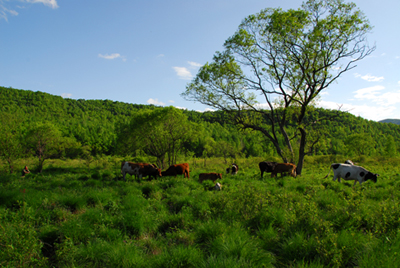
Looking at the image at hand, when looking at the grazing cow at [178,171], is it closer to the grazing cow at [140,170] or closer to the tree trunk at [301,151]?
the grazing cow at [140,170]

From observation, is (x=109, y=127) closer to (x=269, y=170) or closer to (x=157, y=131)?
(x=157, y=131)

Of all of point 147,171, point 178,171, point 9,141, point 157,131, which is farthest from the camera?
point 157,131

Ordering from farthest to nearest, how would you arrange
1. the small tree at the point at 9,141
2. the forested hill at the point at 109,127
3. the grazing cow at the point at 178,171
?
the forested hill at the point at 109,127
the small tree at the point at 9,141
the grazing cow at the point at 178,171

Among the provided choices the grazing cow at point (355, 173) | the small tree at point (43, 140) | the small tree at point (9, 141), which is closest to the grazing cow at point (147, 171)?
the grazing cow at point (355, 173)

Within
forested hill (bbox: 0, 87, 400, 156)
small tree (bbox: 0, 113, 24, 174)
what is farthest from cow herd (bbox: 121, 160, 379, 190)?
forested hill (bbox: 0, 87, 400, 156)

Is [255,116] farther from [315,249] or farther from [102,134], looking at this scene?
[102,134]

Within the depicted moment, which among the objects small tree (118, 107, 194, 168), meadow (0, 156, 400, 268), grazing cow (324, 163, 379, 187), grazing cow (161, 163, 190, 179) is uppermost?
small tree (118, 107, 194, 168)

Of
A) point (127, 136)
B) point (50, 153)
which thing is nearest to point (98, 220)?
point (127, 136)

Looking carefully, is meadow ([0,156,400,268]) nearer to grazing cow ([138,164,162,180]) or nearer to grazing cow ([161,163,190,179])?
grazing cow ([138,164,162,180])

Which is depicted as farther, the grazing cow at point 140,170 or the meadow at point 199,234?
the grazing cow at point 140,170

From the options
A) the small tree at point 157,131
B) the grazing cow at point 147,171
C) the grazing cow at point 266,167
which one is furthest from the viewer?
the small tree at point 157,131

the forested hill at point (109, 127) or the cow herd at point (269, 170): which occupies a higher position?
the forested hill at point (109, 127)

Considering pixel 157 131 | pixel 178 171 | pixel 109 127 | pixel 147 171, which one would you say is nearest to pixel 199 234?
pixel 147 171

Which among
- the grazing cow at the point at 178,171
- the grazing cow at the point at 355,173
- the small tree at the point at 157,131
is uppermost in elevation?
the small tree at the point at 157,131
